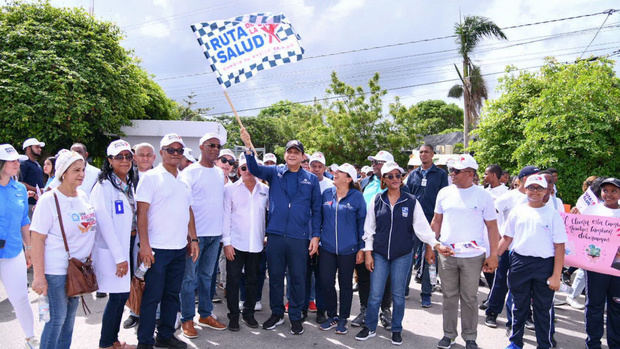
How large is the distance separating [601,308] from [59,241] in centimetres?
543

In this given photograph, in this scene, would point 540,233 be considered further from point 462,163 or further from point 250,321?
point 250,321

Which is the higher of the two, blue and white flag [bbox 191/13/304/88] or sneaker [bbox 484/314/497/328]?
blue and white flag [bbox 191/13/304/88]

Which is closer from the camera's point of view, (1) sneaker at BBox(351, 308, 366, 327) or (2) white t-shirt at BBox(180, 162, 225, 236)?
(2) white t-shirt at BBox(180, 162, 225, 236)

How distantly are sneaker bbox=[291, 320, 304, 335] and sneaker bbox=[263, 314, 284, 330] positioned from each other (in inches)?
10.3

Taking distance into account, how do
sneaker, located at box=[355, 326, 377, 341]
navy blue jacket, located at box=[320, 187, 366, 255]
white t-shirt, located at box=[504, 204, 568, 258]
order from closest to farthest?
1. white t-shirt, located at box=[504, 204, 568, 258]
2. sneaker, located at box=[355, 326, 377, 341]
3. navy blue jacket, located at box=[320, 187, 366, 255]

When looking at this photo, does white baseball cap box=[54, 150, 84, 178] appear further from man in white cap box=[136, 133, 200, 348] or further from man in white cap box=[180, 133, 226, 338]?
man in white cap box=[180, 133, 226, 338]

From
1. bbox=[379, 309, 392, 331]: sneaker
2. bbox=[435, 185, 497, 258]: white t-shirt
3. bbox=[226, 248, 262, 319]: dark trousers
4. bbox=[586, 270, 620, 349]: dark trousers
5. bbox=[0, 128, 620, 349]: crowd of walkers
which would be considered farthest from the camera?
bbox=[379, 309, 392, 331]: sneaker

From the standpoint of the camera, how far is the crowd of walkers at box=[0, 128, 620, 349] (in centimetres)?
352

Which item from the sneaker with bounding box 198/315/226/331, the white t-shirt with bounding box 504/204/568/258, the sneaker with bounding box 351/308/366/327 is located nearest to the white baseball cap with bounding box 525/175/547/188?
the white t-shirt with bounding box 504/204/568/258

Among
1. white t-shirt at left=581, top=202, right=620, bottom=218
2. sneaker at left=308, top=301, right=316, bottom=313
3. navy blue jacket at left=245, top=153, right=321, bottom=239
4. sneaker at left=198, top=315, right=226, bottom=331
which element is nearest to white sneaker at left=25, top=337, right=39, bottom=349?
sneaker at left=198, top=315, right=226, bottom=331

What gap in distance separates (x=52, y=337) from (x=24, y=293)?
0.83 metres

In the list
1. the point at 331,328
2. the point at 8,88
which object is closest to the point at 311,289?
the point at 331,328

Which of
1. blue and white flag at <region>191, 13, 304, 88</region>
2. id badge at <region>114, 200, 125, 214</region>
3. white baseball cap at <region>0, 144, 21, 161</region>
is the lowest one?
id badge at <region>114, 200, 125, 214</region>

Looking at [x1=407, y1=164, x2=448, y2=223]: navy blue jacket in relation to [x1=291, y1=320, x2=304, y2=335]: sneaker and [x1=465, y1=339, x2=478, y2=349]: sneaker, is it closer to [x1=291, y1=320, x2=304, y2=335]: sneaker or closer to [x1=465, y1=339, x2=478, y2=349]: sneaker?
[x1=465, y1=339, x2=478, y2=349]: sneaker
